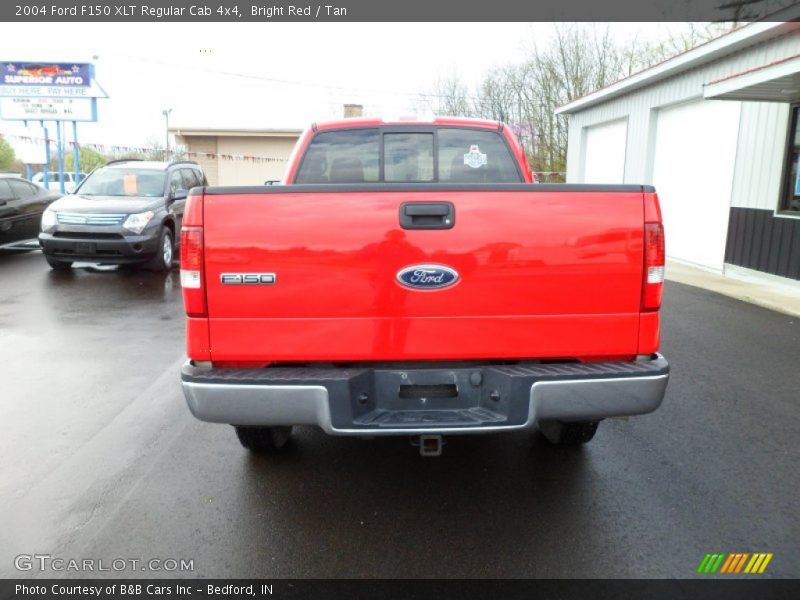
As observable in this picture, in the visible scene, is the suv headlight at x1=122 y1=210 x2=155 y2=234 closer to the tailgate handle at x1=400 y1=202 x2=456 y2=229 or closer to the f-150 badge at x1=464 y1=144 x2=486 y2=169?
the f-150 badge at x1=464 y1=144 x2=486 y2=169

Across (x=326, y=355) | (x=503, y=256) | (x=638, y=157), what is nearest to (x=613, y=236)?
(x=503, y=256)

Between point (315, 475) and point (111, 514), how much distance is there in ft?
3.43

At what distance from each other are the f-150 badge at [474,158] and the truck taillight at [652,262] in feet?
6.54

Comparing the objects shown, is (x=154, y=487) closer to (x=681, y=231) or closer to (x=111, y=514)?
(x=111, y=514)

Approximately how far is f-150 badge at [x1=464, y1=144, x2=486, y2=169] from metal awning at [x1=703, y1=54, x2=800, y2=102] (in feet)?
17.8

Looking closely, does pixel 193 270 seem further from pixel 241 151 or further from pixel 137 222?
pixel 241 151

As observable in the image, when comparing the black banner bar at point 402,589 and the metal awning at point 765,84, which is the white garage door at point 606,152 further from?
the black banner bar at point 402,589

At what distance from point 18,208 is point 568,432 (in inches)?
477

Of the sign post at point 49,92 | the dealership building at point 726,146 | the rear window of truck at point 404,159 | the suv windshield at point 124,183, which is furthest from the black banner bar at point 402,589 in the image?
the sign post at point 49,92

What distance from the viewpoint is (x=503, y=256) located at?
9.17 ft

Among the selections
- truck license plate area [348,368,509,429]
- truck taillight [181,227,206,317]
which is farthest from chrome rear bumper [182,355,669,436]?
truck taillight [181,227,206,317]

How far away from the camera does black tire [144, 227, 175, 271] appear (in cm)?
1055

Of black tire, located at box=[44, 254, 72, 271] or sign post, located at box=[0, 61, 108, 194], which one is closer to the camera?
black tire, located at box=[44, 254, 72, 271]

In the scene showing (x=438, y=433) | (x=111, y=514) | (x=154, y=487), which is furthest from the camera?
(x=154, y=487)
